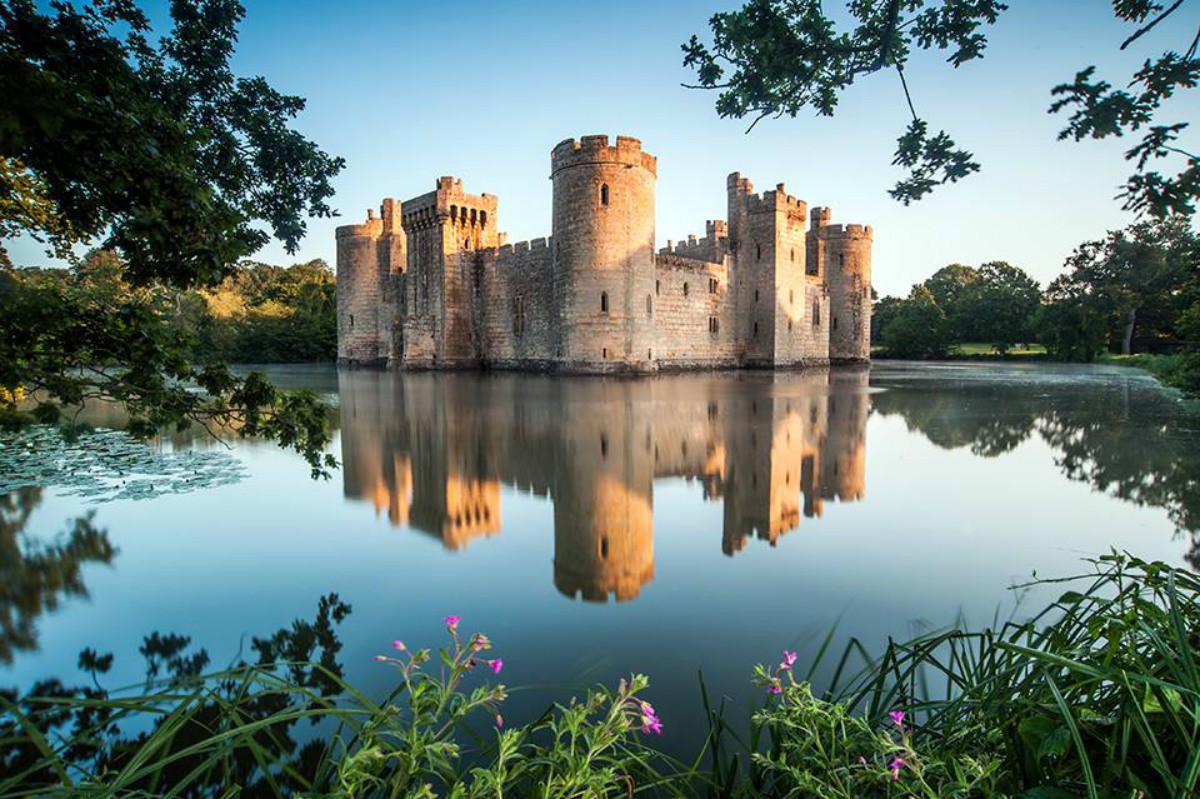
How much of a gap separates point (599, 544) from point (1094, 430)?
9.91 m

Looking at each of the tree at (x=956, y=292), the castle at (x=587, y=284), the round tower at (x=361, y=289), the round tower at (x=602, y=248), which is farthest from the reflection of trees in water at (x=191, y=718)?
the tree at (x=956, y=292)

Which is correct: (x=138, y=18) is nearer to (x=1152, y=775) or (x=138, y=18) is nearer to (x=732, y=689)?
(x=732, y=689)

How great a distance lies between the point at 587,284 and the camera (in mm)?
21875

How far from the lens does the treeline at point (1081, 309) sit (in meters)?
39.1

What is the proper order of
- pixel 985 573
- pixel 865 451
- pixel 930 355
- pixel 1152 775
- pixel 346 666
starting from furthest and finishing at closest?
pixel 930 355, pixel 865 451, pixel 985 573, pixel 346 666, pixel 1152 775

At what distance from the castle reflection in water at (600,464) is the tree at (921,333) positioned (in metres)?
42.9

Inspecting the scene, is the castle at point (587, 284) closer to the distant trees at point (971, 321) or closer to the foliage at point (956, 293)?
the distant trees at point (971, 321)

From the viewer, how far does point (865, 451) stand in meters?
8.15

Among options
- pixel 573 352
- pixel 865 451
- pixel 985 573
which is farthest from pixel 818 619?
pixel 573 352

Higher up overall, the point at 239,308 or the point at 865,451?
the point at 239,308

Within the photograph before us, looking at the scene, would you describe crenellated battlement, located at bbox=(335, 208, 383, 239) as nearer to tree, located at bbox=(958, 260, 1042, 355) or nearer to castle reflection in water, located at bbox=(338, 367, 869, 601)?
castle reflection in water, located at bbox=(338, 367, 869, 601)

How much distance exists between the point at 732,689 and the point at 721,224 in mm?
30341

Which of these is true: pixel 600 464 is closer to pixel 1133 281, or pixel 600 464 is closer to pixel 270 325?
pixel 270 325

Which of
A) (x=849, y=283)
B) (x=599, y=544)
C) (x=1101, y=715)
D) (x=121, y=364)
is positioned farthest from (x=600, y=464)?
(x=849, y=283)
